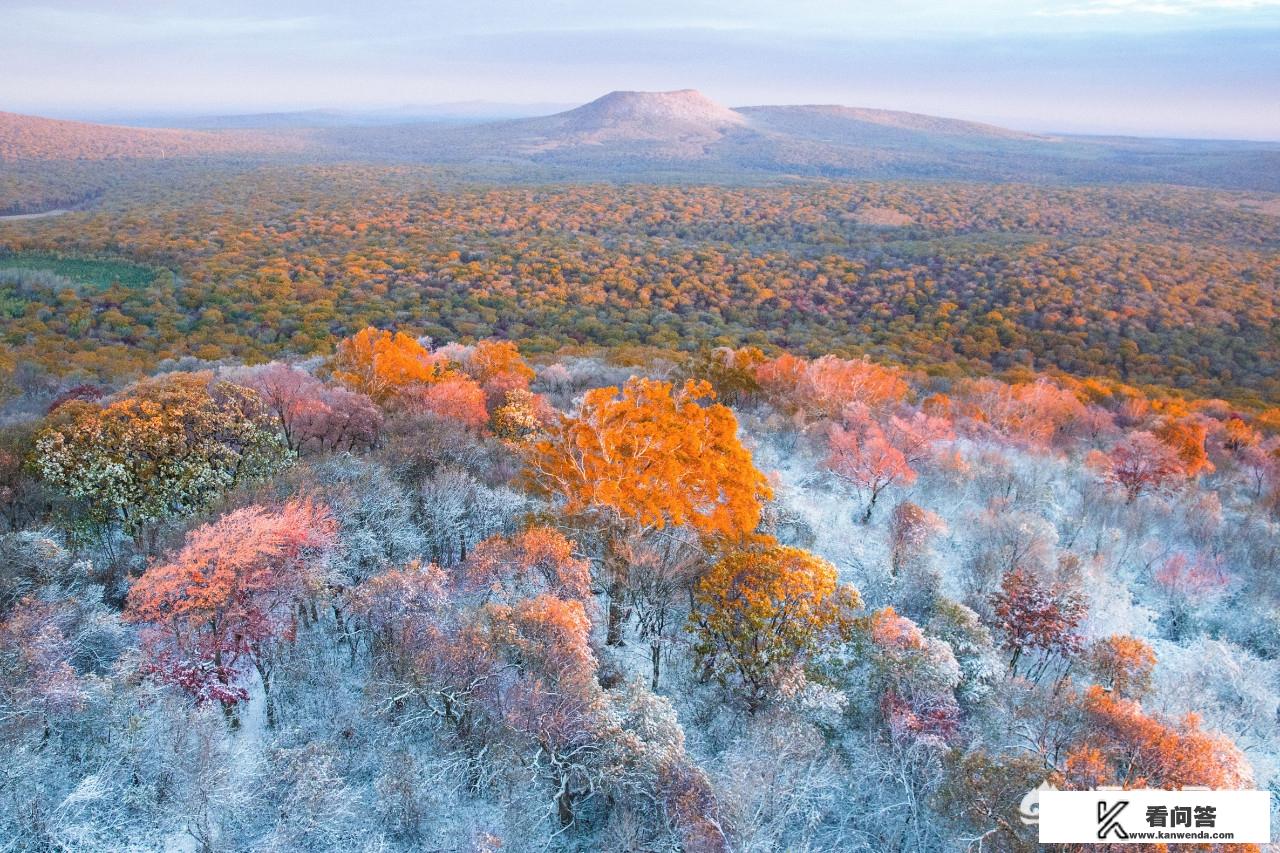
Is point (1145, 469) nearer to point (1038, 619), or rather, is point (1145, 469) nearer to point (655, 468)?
point (1038, 619)

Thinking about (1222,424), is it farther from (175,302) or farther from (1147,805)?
(175,302)

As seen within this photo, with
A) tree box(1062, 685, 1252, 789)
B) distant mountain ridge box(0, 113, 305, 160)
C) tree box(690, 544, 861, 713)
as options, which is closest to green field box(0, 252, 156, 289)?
tree box(690, 544, 861, 713)

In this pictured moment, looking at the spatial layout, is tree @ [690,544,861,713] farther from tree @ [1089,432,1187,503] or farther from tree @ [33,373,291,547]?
tree @ [1089,432,1187,503]

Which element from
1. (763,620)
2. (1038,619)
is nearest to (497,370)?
(763,620)

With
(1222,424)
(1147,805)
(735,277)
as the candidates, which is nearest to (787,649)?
(1147,805)

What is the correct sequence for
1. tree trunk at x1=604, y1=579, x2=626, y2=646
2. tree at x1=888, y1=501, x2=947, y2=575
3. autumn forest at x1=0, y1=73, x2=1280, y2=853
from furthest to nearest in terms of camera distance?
1. tree at x1=888, y1=501, x2=947, y2=575
2. tree trunk at x1=604, y1=579, x2=626, y2=646
3. autumn forest at x1=0, y1=73, x2=1280, y2=853

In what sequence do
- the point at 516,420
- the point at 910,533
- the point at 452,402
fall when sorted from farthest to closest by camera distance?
the point at 452,402
the point at 516,420
the point at 910,533
